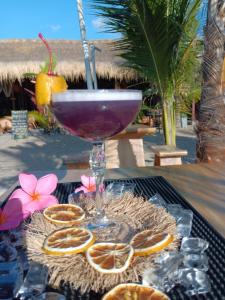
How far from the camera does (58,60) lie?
440 inches

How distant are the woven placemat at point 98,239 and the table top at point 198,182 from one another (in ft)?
0.48

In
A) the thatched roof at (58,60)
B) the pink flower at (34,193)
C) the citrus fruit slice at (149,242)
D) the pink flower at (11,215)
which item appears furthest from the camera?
the thatched roof at (58,60)

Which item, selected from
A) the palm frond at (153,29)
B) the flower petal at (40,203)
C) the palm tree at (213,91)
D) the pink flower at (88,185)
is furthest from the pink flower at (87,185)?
the palm frond at (153,29)

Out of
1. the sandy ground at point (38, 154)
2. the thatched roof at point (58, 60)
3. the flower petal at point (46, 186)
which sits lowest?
the sandy ground at point (38, 154)

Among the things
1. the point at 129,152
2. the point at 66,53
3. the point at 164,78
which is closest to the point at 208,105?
the point at 164,78

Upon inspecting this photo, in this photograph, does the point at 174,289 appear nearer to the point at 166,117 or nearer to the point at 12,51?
the point at 166,117

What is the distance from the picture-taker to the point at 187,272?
489 mm

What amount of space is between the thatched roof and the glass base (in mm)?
9347

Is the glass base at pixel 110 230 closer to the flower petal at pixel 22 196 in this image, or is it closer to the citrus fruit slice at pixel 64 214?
the citrus fruit slice at pixel 64 214

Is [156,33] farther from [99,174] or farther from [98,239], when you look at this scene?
[98,239]

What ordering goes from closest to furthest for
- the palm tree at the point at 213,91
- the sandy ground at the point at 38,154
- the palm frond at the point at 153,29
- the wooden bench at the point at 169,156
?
the palm tree at the point at 213,91 < the wooden bench at the point at 169,156 < the palm frond at the point at 153,29 < the sandy ground at the point at 38,154

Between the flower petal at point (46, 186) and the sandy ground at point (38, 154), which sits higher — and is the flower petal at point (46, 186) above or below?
above

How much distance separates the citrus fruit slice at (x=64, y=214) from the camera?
0.68 meters

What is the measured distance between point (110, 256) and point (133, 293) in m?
0.10
